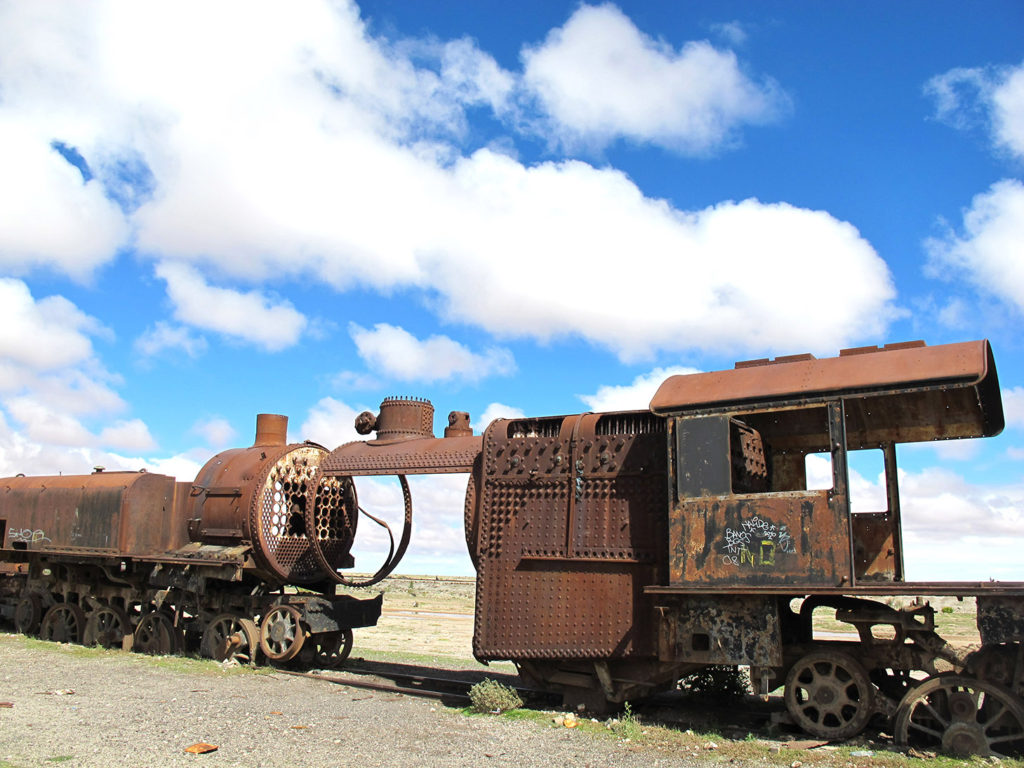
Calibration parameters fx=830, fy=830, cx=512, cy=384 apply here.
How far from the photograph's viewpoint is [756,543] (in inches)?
299

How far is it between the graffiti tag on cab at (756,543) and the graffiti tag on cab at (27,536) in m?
12.6

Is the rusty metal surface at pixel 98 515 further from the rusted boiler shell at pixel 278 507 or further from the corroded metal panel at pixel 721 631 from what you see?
the corroded metal panel at pixel 721 631

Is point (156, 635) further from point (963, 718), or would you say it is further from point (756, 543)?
point (963, 718)

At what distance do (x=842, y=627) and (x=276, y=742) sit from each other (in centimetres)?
2157

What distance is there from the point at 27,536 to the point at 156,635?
4020 mm

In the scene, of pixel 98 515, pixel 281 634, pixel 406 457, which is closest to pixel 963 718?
pixel 406 457

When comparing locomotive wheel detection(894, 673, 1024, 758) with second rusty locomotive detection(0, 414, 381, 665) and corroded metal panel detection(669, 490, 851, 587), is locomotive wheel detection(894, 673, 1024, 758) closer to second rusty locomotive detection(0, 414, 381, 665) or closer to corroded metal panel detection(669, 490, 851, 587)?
corroded metal panel detection(669, 490, 851, 587)

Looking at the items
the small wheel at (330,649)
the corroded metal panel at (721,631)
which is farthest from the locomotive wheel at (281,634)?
the corroded metal panel at (721,631)

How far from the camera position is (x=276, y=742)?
7473 mm

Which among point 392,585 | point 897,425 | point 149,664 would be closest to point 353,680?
point 149,664

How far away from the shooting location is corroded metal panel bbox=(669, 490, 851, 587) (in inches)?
287

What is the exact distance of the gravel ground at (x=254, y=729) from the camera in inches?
272

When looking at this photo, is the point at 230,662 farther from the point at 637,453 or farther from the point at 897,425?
the point at 897,425

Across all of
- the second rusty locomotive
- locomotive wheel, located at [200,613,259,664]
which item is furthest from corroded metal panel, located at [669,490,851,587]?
locomotive wheel, located at [200,613,259,664]
